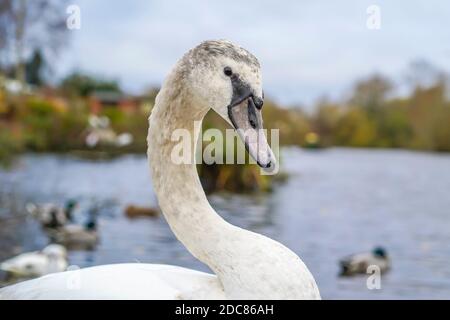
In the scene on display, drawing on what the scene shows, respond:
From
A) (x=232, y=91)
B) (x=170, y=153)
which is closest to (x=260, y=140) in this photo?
(x=232, y=91)

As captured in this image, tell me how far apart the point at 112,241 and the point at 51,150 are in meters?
16.4

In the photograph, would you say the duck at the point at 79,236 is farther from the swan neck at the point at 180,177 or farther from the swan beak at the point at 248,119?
the swan beak at the point at 248,119

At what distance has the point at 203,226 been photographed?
7.47 feet

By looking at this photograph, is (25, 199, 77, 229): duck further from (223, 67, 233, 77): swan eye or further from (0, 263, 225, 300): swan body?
(223, 67, 233, 77): swan eye

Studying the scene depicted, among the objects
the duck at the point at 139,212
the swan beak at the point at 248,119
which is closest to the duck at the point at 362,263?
the duck at the point at 139,212

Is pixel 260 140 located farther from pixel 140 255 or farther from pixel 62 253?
pixel 140 255

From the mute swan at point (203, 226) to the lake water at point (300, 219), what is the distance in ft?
1.69

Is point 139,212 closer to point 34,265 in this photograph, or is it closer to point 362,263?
point 362,263

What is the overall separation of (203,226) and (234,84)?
0.45 m

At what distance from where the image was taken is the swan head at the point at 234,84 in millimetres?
2148

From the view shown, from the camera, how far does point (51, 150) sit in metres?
25.5

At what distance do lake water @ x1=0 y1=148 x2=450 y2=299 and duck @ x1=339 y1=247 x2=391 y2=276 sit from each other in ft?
0.39

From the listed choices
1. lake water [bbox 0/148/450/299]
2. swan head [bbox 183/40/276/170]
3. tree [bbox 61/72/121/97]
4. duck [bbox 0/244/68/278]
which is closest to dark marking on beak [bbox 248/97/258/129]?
swan head [bbox 183/40/276/170]

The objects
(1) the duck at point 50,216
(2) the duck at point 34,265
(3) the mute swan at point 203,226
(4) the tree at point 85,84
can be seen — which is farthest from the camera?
(4) the tree at point 85,84
